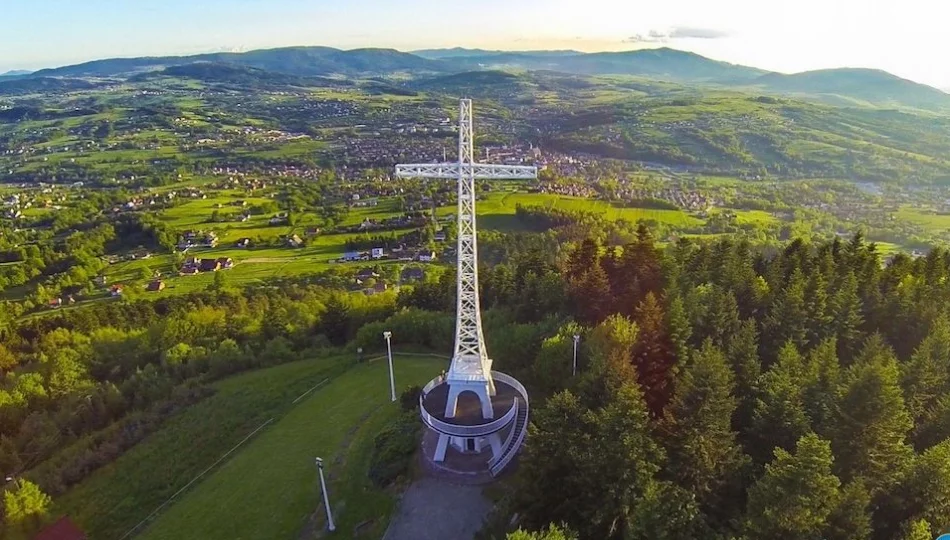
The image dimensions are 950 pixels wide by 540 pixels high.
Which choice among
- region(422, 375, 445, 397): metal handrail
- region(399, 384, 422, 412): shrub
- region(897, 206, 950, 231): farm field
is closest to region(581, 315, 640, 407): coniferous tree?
region(422, 375, 445, 397): metal handrail

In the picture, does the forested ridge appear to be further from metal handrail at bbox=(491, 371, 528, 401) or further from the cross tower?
the cross tower

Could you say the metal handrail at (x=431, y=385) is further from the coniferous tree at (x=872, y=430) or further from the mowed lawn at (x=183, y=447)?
the coniferous tree at (x=872, y=430)

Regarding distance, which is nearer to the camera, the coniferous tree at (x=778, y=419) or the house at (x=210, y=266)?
the coniferous tree at (x=778, y=419)

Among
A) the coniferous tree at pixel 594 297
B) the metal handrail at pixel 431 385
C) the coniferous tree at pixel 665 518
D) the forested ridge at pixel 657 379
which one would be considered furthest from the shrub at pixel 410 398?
the coniferous tree at pixel 665 518

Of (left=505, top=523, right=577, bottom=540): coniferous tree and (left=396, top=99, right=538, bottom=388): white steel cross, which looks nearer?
(left=505, top=523, right=577, bottom=540): coniferous tree

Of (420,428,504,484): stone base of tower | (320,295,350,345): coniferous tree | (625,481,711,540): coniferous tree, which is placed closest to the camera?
(625,481,711,540): coniferous tree

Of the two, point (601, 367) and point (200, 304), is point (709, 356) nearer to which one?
point (601, 367)
